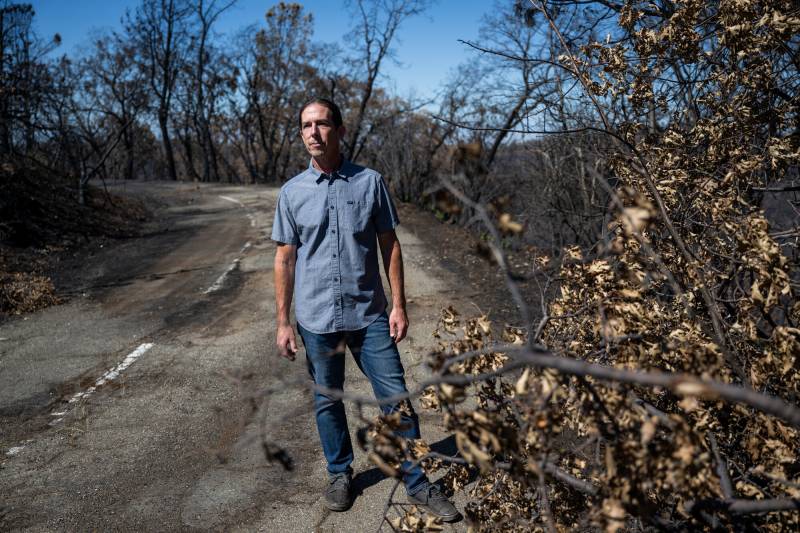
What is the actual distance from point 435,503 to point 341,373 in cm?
88

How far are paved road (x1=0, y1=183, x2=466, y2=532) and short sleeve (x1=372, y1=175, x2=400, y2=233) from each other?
3.67ft

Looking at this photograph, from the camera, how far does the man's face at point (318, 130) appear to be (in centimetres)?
313

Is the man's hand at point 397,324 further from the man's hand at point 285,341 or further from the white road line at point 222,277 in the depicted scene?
the white road line at point 222,277

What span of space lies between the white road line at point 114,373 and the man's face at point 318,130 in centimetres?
319

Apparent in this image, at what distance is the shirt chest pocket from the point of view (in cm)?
320

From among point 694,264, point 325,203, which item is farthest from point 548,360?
point 325,203

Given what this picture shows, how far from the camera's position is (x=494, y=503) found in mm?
2385

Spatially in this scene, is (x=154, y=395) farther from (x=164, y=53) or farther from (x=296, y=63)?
(x=164, y=53)

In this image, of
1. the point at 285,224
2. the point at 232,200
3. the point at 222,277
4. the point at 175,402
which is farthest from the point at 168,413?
the point at 232,200

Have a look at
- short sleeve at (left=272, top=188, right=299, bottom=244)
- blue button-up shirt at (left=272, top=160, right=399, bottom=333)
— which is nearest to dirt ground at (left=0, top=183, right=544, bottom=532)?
blue button-up shirt at (left=272, top=160, right=399, bottom=333)

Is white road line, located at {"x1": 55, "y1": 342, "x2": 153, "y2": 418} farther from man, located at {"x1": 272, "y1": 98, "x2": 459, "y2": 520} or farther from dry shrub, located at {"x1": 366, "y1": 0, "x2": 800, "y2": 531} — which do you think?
dry shrub, located at {"x1": 366, "y1": 0, "x2": 800, "y2": 531}

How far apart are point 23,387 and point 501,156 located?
1492cm

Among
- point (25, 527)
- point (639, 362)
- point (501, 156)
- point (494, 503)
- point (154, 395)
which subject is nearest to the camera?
point (639, 362)

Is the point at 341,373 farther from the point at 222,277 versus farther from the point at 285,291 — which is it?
the point at 222,277
